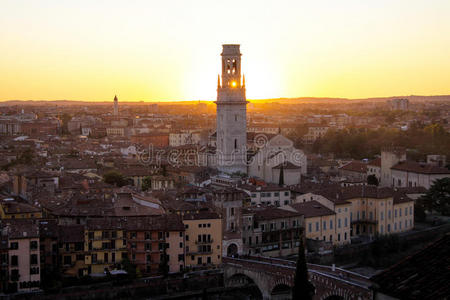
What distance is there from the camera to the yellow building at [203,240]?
2197cm

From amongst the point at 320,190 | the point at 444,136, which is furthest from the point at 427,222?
the point at 444,136

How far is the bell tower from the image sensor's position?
39.4m

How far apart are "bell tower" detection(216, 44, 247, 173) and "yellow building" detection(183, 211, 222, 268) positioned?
17.5 meters

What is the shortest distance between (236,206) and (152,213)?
125 inches

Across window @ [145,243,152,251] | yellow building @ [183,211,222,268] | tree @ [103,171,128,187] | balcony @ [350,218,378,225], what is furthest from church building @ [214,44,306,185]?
window @ [145,243,152,251]

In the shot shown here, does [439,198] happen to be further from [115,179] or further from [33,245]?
[33,245]

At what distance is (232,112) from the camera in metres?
39.8

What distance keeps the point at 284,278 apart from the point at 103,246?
604cm

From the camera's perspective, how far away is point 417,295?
24.9 ft

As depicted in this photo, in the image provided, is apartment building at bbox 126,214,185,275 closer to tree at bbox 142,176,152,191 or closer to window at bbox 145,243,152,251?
window at bbox 145,243,152,251

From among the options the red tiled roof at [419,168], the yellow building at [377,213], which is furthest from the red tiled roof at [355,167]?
the yellow building at [377,213]

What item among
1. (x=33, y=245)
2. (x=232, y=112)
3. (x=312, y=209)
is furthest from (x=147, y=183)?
(x=33, y=245)

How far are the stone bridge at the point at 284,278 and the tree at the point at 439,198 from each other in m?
12.7

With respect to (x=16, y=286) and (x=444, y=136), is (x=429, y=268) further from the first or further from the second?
(x=444, y=136)
